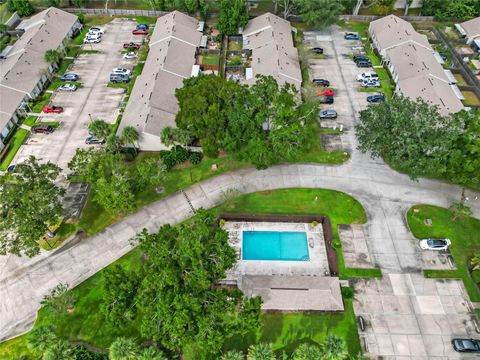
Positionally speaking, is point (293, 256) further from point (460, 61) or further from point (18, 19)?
point (18, 19)

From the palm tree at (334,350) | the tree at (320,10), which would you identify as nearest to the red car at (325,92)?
the tree at (320,10)

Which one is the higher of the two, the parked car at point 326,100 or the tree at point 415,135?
the tree at point 415,135

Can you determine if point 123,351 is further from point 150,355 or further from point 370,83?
point 370,83

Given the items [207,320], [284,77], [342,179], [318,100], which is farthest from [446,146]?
[207,320]

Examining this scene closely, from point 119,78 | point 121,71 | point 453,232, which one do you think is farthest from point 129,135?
point 453,232

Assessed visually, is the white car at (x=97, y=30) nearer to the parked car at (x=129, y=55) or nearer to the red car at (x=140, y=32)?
the red car at (x=140, y=32)
